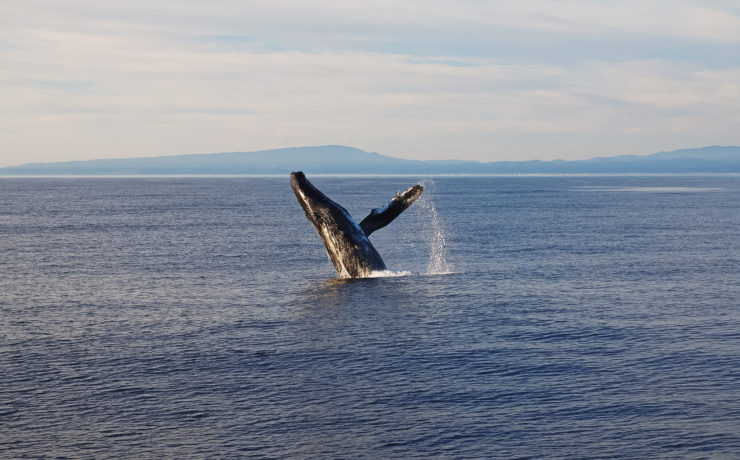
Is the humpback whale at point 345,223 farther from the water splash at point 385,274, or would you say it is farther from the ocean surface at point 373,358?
the ocean surface at point 373,358

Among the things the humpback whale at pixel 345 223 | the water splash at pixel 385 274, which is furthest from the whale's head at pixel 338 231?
the water splash at pixel 385 274

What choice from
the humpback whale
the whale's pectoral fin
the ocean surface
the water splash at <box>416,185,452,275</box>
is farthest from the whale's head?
the water splash at <box>416,185,452,275</box>

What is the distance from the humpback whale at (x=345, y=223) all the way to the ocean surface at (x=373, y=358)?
1.10 meters

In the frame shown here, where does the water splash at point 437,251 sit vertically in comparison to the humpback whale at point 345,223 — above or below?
below

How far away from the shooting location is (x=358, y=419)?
51.6 ft

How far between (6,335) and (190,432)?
1042 cm

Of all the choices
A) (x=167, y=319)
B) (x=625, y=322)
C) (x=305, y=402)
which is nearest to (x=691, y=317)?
(x=625, y=322)

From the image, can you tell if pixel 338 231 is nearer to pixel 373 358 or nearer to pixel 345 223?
pixel 345 223

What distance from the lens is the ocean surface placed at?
48.3ft

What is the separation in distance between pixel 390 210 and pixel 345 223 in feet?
6.43

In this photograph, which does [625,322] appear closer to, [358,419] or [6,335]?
[358,419]

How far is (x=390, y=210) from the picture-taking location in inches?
1288

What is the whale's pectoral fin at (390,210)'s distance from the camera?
3216cm

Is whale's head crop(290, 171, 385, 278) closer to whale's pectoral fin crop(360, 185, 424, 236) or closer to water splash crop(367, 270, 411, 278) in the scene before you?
water splash crop(367, 270, 411, 278)
